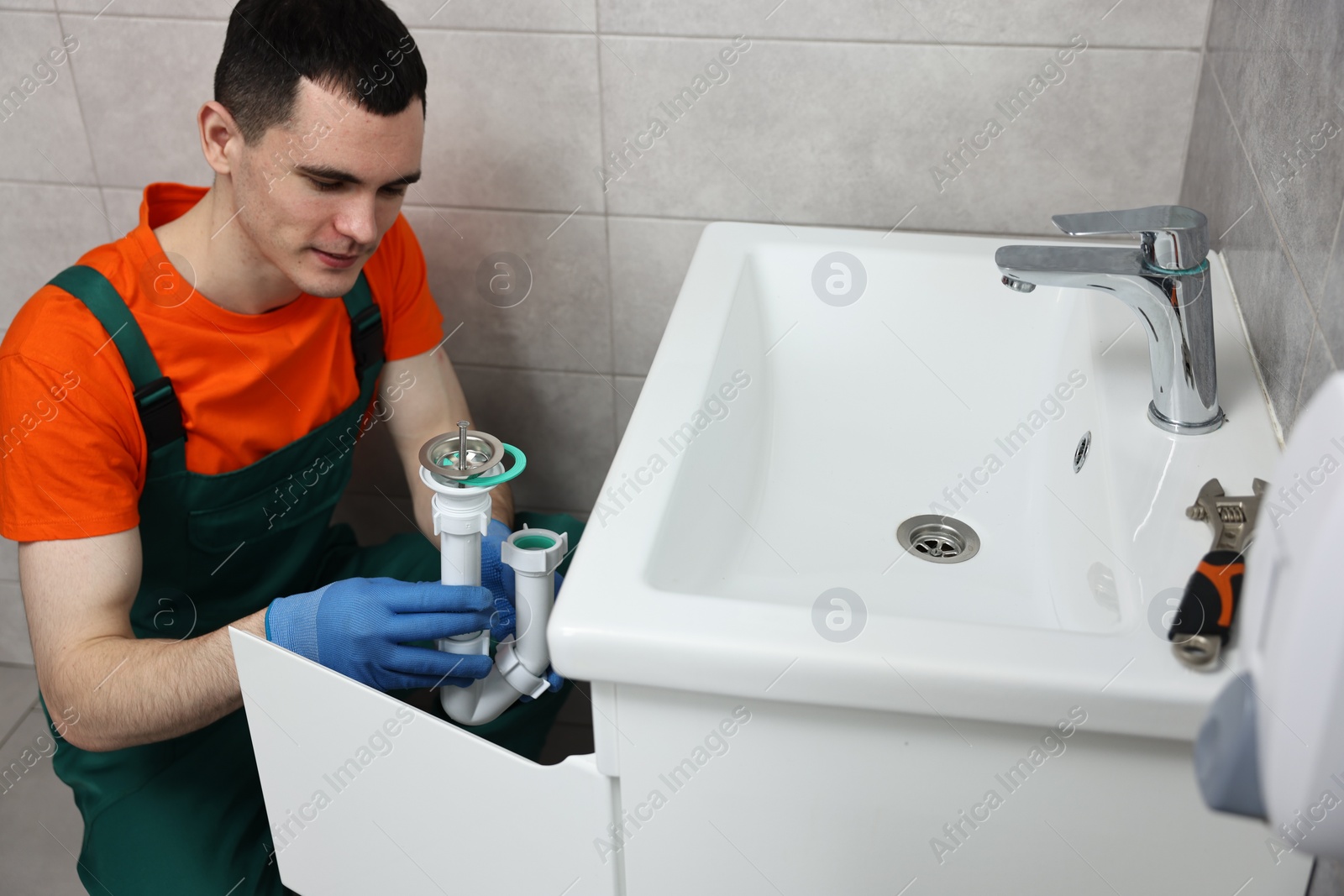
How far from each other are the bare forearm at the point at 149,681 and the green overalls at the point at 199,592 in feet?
0.53

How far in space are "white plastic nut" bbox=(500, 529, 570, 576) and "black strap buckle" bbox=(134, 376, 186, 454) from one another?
0.47 metres

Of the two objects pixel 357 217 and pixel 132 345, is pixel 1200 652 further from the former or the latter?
pixel 132 345

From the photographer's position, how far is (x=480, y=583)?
93 cm

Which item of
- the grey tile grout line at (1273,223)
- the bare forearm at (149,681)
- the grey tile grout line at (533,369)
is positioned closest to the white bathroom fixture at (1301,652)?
the grey tile grout line at (1273,223)

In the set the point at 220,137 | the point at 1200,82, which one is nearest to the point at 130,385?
the point at 220,137

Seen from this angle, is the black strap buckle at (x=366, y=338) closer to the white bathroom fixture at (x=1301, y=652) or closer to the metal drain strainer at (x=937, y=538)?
the metal drain strainer at (x=937, y=538)

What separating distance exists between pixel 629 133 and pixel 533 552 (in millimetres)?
685

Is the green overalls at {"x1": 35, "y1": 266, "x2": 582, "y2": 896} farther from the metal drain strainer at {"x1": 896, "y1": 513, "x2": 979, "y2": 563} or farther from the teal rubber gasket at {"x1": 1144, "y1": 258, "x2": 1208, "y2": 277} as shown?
the teal rubber gasket at {"x1": 1144, "y1": 258, "x2": 1208, "y2": 277}

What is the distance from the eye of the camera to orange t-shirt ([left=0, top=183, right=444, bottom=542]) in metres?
1.06

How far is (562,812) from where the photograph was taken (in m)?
0.81

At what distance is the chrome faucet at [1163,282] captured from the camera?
84 cm

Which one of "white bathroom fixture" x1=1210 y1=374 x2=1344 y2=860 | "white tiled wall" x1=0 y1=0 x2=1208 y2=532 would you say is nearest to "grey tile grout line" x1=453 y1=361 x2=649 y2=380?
"white tiled wall" x1=0 y1=0 x2=1208 y2=532

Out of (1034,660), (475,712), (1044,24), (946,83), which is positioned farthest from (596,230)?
(1034,660)

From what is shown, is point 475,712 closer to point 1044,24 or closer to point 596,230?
point 596,230
